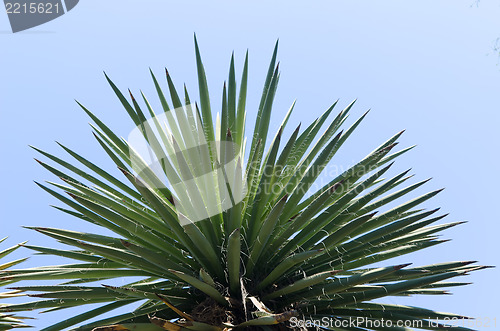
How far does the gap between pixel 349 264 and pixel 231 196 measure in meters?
0.70

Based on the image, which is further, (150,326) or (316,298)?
(316,298)

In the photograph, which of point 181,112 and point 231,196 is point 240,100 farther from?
point 231,196

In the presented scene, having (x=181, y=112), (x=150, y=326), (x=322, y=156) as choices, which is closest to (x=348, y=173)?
(x=322, y=156)

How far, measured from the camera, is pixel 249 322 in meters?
2.03

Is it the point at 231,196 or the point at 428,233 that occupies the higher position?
the point at 231,196

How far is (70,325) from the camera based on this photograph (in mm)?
2385

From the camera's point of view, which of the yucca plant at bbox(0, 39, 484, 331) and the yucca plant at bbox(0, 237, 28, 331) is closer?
the yucca plant at bbox(0, 39, 484, 331)

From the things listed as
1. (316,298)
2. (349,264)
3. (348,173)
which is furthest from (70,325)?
(348,173)

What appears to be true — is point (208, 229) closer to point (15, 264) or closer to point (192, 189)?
point (192, 189)

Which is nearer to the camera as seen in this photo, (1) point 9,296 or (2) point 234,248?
(2) point 234,248

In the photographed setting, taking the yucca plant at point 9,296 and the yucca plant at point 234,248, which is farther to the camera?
the yucca plant at point 9,296

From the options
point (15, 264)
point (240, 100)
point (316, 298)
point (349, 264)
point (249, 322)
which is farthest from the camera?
point (15, 264)

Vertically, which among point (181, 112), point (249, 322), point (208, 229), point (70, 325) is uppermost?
point (181, 112)

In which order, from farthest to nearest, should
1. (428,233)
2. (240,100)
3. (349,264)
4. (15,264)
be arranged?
1. (15,264)
2. (240,100)
3. (428,233)
4. (349,264)
